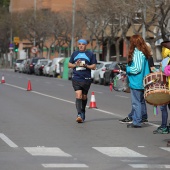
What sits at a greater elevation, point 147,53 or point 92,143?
point 147,53

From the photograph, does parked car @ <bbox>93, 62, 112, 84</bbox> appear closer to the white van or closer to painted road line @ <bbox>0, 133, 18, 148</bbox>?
the white van

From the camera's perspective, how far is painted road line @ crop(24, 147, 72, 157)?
34.1 feet

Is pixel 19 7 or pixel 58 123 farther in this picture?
pixel 19 7

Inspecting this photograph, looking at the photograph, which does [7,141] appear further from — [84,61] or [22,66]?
[22,66]

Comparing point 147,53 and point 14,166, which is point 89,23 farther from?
point 14,166

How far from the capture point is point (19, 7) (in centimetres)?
10069

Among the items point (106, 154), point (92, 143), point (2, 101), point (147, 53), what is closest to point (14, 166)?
point (106, 154)

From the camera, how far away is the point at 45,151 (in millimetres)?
10711

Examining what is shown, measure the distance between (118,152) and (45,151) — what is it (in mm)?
1155

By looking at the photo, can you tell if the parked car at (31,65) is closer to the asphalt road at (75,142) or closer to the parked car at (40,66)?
the parked car at (40,66)

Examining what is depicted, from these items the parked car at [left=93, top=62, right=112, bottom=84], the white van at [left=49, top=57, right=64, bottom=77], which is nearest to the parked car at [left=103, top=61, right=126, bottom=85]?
the parked car at [left=93, top=62, right=112, bottom=84]

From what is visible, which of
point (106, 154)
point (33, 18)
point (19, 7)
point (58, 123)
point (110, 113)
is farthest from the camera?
point (19, 7)

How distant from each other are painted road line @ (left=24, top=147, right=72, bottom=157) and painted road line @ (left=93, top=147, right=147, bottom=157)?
68 cm

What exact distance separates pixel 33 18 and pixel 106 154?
6905 centimetres
